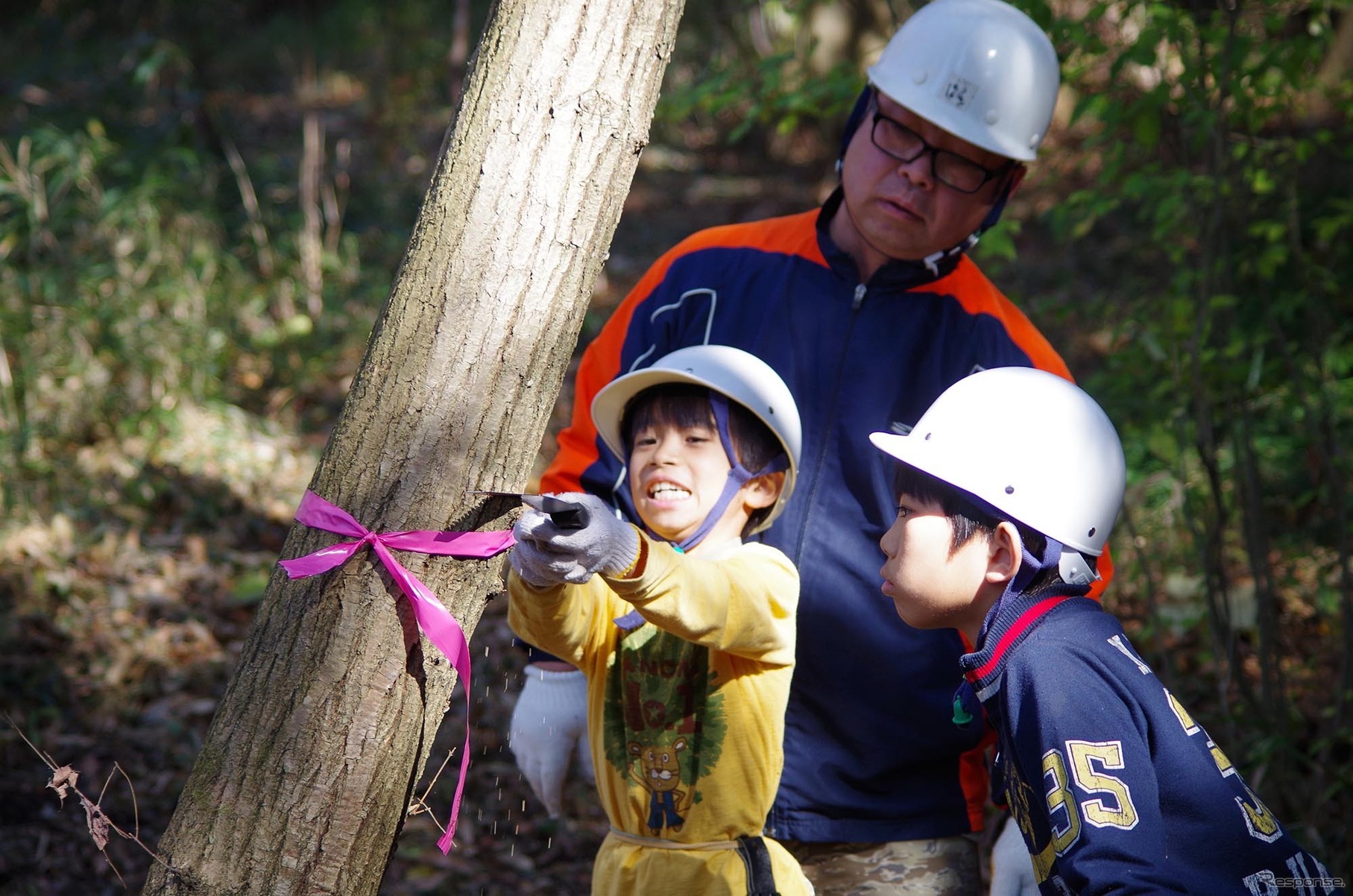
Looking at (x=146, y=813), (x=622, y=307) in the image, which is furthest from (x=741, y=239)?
(x=146, y=813)

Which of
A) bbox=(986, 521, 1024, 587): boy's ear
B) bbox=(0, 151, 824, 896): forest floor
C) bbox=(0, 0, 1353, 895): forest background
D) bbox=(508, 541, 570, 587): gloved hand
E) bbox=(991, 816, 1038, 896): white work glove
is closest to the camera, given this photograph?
bbox=(508, 541, 570, 587): gloved hand

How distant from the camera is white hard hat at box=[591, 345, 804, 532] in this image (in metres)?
2.11

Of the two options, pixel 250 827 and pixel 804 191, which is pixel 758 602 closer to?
pixel 250 827

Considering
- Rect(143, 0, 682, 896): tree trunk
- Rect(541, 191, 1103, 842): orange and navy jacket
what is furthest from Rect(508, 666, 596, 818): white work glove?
Rect(143, 0, 682, 896): tree trunk

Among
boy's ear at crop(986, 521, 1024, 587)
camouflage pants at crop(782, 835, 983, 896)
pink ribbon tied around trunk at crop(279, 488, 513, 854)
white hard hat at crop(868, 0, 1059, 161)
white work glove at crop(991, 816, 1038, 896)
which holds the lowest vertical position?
camouflage pants at crop(782, 835, 983, 896)

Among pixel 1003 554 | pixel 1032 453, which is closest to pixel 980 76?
pixel 1032 453

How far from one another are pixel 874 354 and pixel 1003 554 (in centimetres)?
69

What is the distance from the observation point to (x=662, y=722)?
218cm

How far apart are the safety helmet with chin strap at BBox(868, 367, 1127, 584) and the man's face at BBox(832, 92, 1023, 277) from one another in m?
0.64

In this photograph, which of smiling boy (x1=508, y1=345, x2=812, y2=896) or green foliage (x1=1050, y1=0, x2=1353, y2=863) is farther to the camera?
green foliage (x1=1050, y1=0, x2=1353, y2=863)

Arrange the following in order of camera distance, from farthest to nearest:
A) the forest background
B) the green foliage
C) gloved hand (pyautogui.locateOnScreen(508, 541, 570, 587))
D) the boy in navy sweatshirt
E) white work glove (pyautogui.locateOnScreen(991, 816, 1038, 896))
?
the forest background < the green foliage < white work glove (pyautogui.locateOnScreen(991, 816, 1038, 896)) < gloved hand (pyautogui.locateOnScreen(508, 541, 570, 587)) < the boy in navy sweatshirt

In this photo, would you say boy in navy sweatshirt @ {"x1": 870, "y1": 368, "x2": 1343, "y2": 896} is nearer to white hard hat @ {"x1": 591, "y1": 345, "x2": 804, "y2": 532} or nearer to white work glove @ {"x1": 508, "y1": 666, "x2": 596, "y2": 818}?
white hard hat @ {"x1": 591, "y1": 345, "x2": 804, "y2": 532}

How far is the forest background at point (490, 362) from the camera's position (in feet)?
11.6

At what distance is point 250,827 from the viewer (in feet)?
5.92
